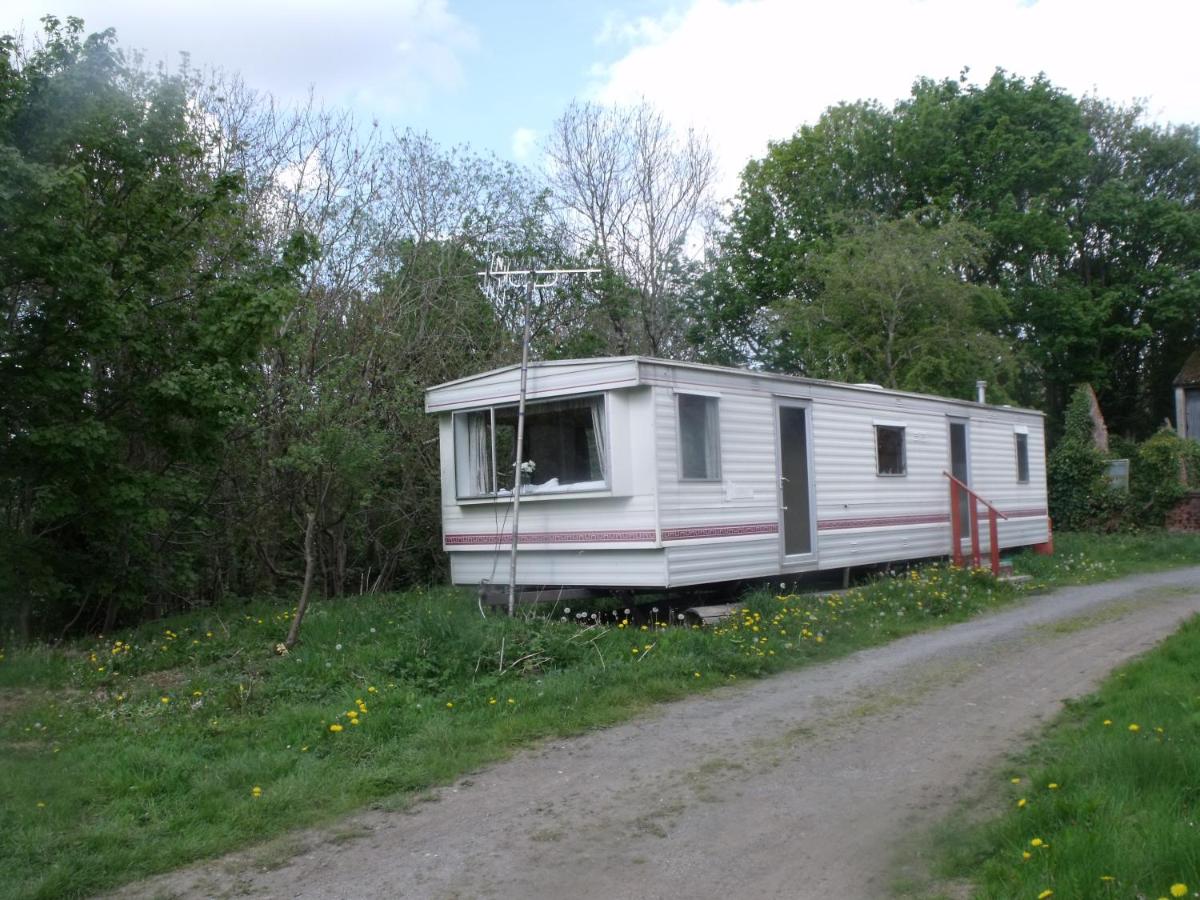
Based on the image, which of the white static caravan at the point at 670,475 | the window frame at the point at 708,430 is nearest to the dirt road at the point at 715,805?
the white static caravan at the point at 670,475

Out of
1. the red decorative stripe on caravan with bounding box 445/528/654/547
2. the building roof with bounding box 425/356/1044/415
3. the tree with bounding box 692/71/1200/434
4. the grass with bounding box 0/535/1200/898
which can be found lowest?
the grass with bounding box 0/535/1200/898

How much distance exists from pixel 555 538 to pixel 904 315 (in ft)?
47.6

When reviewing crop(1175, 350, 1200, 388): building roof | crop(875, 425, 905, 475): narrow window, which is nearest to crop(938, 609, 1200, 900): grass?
crop(875, 425, 905, 475): narrow window

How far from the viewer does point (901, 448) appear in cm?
1455

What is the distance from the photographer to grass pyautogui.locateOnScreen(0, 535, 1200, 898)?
544 centimetres

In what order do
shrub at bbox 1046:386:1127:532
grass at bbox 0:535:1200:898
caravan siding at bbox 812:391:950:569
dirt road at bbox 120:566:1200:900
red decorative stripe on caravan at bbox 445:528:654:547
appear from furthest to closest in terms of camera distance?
shrub at bbox 1046:386:1127:532, caravan siding at bbox 812:391:950:569, red decorative stripe on caravan at bbox 445:528:654:547, grass at bbox 0:535:1200:898, dirt road at bbox 120:566:1200:900

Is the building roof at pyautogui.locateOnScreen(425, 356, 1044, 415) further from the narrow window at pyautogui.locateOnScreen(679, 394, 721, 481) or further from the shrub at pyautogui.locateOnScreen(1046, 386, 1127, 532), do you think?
the shrub at pyautogui.locateOnScreen(1046, 386, 1127, 532)

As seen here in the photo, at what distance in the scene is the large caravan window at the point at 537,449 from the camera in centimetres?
1092

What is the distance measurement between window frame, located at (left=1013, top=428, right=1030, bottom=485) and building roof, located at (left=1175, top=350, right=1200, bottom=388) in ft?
56.7

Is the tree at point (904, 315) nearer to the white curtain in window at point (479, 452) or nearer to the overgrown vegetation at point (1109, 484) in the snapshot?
the overgrown vegetation at point (1109, 484)

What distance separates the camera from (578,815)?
548 cm

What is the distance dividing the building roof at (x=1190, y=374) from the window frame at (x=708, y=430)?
26.4 metres

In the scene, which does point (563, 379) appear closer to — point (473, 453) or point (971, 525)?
point (473, 453)

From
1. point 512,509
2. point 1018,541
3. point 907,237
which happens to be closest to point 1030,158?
point 907,237
